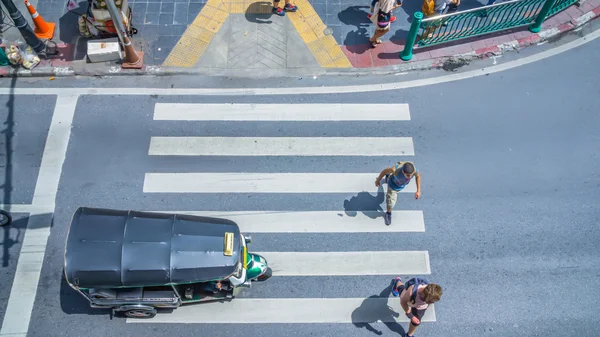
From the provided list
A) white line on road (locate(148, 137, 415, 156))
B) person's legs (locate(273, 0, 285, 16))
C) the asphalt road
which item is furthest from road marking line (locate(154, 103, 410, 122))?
person's legs (locate(273, 0, 285, 16))

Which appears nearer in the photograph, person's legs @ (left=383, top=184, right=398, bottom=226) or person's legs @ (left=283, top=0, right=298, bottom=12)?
person's legs @ (left=383, top=184, right=398, bottom=226)

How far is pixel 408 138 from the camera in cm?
1115

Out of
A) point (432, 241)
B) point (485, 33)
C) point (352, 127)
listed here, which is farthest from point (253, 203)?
point (485, 33)

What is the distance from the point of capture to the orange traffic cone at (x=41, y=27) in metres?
11.7

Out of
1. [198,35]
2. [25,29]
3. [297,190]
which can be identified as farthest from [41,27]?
[297,190]

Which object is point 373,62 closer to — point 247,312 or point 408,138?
point 408,138

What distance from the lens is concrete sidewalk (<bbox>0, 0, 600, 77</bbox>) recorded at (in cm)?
1193

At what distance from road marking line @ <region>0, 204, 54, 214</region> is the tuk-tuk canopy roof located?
7.77 feet

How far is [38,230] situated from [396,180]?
7.29 metres

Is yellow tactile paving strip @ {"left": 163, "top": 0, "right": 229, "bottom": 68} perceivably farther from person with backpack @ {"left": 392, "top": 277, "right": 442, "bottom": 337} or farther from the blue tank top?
person with backpack @ {"left": 392, "top": 277, "right": 442, "bottom": 337}

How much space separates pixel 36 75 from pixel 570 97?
42.5ft

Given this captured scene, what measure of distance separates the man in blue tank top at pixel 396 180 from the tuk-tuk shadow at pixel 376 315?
5.33 ft

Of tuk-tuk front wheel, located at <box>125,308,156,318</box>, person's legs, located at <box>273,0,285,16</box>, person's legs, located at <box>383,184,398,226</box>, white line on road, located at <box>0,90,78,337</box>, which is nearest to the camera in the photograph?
tuk-tuk front wheel, located at <box>125,308,156,318</box>

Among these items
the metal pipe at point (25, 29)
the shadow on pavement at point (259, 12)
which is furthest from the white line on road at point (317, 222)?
the metal pipe at point (25, 29)
